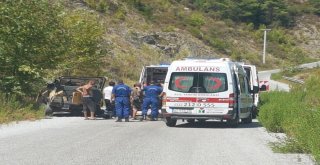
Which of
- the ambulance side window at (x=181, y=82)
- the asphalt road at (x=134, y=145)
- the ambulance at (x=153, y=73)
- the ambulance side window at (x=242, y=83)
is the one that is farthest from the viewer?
the ambulance at (x=153, y=73)

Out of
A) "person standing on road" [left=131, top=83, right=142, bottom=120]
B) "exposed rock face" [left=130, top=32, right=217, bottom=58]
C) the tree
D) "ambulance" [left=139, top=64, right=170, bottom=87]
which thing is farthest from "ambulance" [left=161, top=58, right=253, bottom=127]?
"exposed rock face" [left=130, top=32, right=217, bottom=58]

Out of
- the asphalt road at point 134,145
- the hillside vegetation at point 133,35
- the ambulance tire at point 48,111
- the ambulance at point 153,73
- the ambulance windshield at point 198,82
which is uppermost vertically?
the hillside vegetation at point 133,35

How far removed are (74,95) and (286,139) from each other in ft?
38.8

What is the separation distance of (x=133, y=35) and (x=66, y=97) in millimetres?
40558

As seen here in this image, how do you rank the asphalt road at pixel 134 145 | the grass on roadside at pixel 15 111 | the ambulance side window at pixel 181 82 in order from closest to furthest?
1. the asphalt road at pixel 134 145
2. the ambulance side window at pixel 181 82
3. the grass on roadside at pixel 15 111

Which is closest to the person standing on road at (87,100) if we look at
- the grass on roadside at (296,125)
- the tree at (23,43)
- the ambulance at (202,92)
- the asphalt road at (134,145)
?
the tree at (23,43)

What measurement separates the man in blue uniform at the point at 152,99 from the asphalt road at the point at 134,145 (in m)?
2.36

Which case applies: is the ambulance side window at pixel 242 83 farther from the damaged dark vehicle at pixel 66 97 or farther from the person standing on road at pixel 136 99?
the damaged dark vehicle at pixel 66 97

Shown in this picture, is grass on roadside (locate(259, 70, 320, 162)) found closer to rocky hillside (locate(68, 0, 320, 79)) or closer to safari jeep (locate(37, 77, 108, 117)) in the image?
safari jeep (locate(37, 77, 108, 117))

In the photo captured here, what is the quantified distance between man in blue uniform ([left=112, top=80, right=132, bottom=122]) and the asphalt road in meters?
1.86

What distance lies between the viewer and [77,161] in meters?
11.8

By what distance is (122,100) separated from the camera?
2355cm

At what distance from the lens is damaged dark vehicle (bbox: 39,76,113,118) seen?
A: 2464cm

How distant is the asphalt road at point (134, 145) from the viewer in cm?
1214
